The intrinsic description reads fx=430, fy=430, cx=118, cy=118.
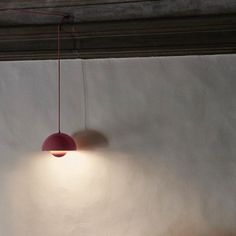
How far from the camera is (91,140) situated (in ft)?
11.4

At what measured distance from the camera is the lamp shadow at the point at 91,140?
346cm

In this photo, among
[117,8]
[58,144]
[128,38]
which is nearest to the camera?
[117,8]

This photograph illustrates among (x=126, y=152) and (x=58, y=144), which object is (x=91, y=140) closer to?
(x=126, y=152)

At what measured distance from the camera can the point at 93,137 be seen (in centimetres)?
347

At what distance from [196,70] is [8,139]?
167 centimetres

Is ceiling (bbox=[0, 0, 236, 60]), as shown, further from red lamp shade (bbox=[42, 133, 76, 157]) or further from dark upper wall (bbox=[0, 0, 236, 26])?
red lamp shade (bbox=[42, 133, 76, 157])

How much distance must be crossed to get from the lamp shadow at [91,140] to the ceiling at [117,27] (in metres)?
0.62

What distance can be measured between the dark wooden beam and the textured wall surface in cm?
12

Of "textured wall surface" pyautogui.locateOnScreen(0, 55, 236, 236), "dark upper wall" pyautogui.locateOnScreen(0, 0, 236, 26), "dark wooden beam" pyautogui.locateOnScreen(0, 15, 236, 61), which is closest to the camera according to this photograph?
"dark upper wall" pyautogui.locateOnScreen(0, 0, 236, 26)

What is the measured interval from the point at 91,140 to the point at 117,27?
0.95 metres

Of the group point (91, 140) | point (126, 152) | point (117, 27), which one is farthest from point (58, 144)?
point (117, 27)

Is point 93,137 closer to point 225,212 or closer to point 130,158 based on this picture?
point 130,158

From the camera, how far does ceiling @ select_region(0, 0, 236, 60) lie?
111 inches

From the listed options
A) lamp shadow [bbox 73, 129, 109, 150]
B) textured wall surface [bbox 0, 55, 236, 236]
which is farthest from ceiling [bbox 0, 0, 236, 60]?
lamp shadow [bbox 73, 129, 109, 150]
